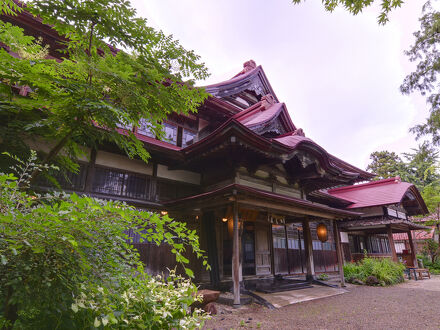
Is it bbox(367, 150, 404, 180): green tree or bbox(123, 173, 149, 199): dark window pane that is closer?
bbox(123, 173, 149, 199): dark window pane

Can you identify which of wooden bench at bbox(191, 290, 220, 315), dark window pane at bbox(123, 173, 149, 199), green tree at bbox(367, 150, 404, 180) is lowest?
wooden bench at bbox(191, 290, 220, 315)

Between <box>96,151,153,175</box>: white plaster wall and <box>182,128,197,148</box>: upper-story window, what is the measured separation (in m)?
2.01

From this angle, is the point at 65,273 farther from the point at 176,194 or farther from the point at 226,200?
the point at 176,194

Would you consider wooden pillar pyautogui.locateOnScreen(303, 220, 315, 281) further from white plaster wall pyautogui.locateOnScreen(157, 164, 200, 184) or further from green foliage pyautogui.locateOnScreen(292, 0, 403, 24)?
green foliage pyautogui.locateOnScreen(292, 0, 403, 24)

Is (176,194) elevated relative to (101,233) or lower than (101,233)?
elevated

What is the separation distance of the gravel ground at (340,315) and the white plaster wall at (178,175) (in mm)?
4567

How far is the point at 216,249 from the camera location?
9.20m

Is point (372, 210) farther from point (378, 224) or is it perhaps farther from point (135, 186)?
point (135, 186)

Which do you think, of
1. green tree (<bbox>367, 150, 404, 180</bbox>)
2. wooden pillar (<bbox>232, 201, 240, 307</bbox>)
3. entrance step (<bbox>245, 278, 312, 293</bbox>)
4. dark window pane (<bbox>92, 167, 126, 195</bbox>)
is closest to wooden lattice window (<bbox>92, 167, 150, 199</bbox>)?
dark window pane (<bbox>92, 167, 126, 195</bbox>)

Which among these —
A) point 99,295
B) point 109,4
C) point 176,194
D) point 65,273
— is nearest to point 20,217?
point 65,273

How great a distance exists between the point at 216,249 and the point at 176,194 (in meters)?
2.49

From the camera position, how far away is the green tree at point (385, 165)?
37.1m

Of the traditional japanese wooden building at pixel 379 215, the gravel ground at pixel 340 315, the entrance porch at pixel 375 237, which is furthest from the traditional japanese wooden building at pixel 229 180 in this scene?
the traditional japanese wooden building at pixel 379 215

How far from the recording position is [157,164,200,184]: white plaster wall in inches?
360
